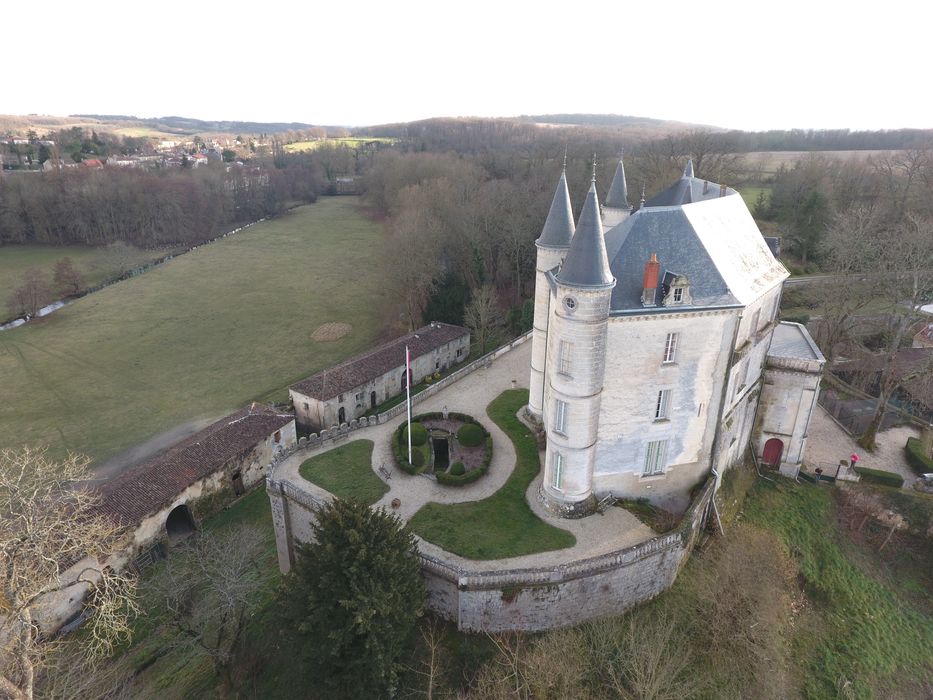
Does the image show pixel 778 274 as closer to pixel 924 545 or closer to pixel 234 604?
pixel 924 545

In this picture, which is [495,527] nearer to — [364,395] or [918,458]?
[364,395]

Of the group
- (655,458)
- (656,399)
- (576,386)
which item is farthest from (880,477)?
(576,386)

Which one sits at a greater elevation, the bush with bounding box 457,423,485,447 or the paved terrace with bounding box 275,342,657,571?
the bush with bounding box 457,423,485,447

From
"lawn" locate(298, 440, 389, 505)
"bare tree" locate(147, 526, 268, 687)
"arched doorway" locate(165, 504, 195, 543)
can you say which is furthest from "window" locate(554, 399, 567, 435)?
"arched doorway" locate(165, 504, 195, 543)

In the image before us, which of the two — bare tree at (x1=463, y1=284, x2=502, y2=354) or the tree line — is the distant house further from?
the tree line

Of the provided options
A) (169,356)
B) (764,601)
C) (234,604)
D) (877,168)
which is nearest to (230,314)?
(169,356)

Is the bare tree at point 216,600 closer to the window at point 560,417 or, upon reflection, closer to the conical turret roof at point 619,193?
the window at point 560,417

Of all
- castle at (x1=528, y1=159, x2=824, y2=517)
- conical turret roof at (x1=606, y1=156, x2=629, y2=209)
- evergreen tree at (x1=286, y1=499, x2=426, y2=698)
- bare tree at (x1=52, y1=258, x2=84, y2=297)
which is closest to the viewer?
evergreen tree at (x1=286, y1=499, x2=426, y2=698)
